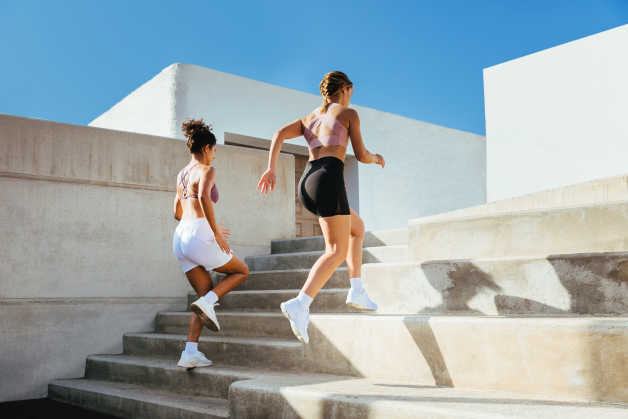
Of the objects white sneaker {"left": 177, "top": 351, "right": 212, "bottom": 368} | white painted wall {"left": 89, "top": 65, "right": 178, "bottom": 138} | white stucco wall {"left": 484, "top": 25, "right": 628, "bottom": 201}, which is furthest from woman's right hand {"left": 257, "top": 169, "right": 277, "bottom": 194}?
white stucco wall {"left": 484, "top": 25, "right": 628, "bottom": 201}

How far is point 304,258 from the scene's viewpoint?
5.53m

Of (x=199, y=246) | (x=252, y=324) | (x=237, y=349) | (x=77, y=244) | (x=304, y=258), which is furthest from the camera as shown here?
(x=304, y=258)

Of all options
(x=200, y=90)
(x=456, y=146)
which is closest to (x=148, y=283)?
(x=200, y=90)

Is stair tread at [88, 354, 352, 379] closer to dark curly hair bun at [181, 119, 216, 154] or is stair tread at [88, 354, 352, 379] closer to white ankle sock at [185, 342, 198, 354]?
white ankle sock at [185, 342, 198, 354]

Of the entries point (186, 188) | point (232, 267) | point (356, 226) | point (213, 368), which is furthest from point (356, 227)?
point (213, 368)

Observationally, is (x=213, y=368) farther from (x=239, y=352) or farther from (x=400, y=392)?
(x=400, y=392)

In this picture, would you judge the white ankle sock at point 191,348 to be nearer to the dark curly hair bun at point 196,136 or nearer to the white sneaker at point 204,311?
the white sneaker at point 204,311

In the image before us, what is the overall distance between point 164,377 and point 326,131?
7.31 ft

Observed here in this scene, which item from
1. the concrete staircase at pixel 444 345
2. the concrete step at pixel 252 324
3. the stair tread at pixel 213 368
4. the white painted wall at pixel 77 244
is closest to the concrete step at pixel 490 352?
the concrete staircase at pixel 444 345

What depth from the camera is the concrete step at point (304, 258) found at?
4848mm

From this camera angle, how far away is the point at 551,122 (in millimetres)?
9500

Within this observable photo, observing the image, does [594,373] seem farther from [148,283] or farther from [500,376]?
[148,283]

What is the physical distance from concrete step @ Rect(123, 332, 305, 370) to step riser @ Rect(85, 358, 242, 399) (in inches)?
10.7

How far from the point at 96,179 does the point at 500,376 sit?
4.32 meters
